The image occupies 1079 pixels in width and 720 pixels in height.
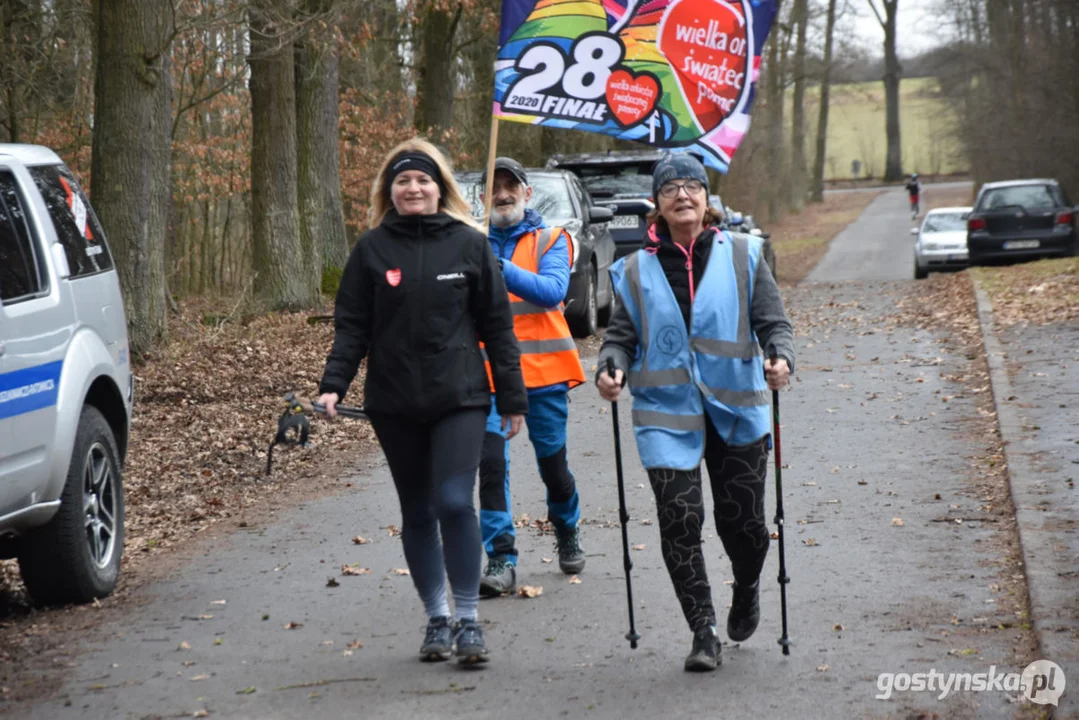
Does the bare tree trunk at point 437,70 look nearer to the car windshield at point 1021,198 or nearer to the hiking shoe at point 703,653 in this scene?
the car windshield at point 1021,198

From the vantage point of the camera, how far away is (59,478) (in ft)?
20.9

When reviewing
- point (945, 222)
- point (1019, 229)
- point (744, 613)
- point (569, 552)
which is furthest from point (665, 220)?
point (945, 222)

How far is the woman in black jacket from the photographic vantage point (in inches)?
217

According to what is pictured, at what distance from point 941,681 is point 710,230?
1.80 meters

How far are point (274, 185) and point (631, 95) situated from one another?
11861 millimetres

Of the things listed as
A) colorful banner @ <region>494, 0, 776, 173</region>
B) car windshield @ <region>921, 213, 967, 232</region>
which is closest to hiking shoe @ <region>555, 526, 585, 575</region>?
colorful banner @ <region>494, 0, 776, 173</region>

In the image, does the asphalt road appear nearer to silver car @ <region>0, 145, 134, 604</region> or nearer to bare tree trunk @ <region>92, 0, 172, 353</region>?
silver car @ <region>0, 145, 134, 604</region>

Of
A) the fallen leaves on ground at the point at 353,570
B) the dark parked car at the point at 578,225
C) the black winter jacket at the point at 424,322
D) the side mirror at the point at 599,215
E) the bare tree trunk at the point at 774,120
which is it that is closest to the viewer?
the black winter jacket at the point at 424,322

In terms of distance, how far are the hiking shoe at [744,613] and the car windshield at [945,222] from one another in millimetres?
26053

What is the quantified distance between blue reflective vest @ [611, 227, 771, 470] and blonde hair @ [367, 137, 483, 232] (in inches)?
32.3

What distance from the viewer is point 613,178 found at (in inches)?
905

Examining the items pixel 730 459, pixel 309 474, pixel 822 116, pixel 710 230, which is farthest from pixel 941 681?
pixel 822 116

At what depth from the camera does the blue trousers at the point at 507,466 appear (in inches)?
262

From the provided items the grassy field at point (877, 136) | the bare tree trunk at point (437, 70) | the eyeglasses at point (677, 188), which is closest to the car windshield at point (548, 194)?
the bare tree trunk at point (437, 70)
